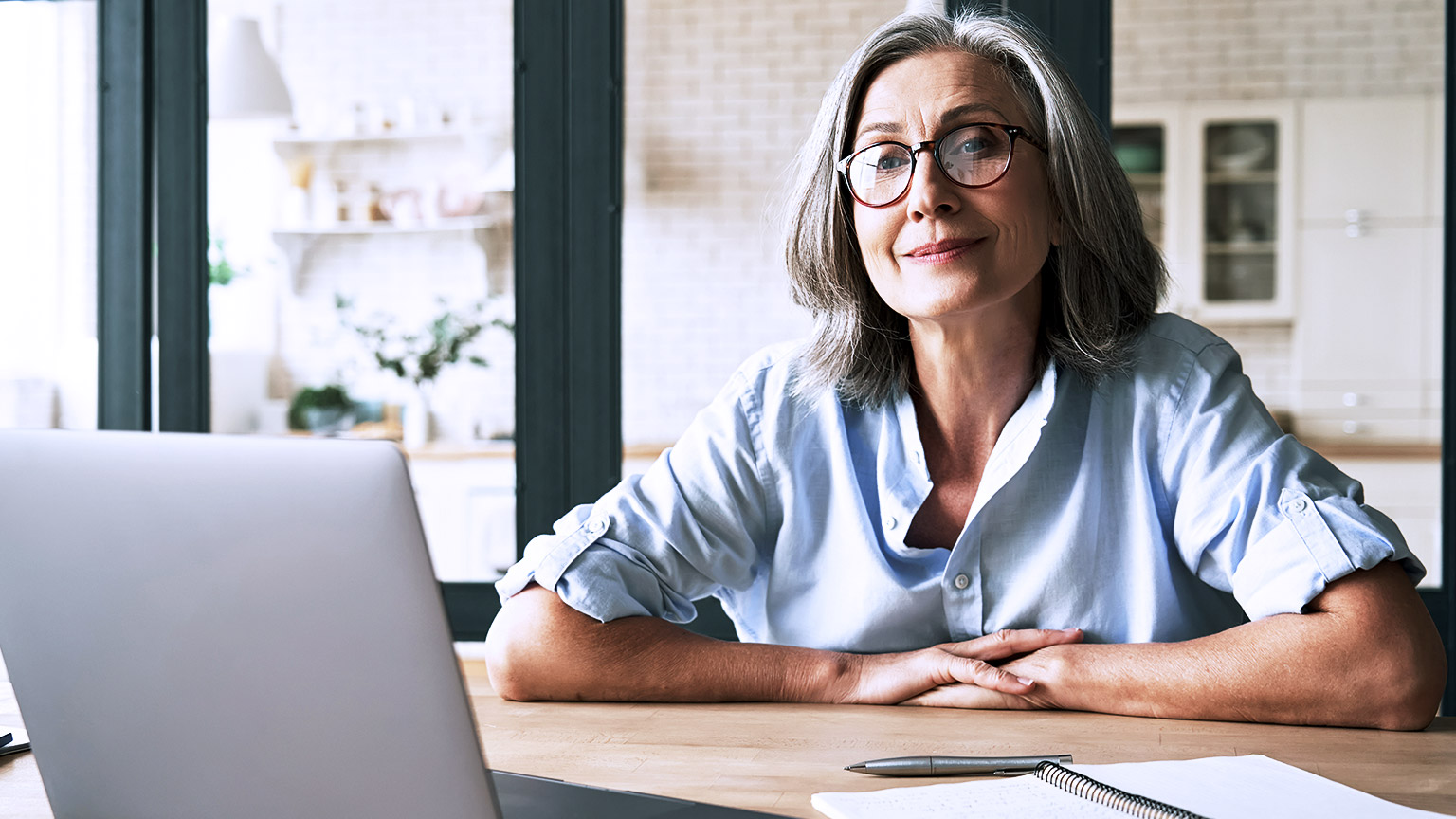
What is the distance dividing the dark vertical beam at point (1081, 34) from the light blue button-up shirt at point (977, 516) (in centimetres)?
74

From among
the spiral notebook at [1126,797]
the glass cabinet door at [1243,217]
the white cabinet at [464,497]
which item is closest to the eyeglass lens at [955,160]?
the spiral notebook at [1126,797]

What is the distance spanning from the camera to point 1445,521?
6.73ft

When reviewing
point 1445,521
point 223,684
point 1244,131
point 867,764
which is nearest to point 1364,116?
point 1244,131

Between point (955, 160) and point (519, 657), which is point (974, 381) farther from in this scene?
point (519, 657)

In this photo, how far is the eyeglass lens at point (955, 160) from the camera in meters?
1.42

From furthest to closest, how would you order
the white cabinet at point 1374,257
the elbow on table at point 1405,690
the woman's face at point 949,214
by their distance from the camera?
the white cabinet at point 1374,257 < the woman's face at point 949,214 < the elbow on table at point 1405,690

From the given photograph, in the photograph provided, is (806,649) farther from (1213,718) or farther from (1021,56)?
(1021,56)

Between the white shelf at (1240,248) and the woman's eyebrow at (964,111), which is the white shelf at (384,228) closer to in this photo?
the white shelf at (1240,248)

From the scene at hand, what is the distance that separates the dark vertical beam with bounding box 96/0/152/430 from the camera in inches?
89.3

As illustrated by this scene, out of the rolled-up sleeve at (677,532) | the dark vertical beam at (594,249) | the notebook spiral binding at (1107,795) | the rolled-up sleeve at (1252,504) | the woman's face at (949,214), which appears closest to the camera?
the notebook spiral binding at (1107,795)

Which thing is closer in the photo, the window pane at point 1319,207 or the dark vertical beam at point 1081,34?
the dark vertical beam at point 1081,34

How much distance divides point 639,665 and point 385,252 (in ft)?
15.5

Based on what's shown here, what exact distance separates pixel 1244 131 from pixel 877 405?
15.8 feet

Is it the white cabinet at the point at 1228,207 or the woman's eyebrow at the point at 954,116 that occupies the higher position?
the white cabinet at the point at 1228,207
